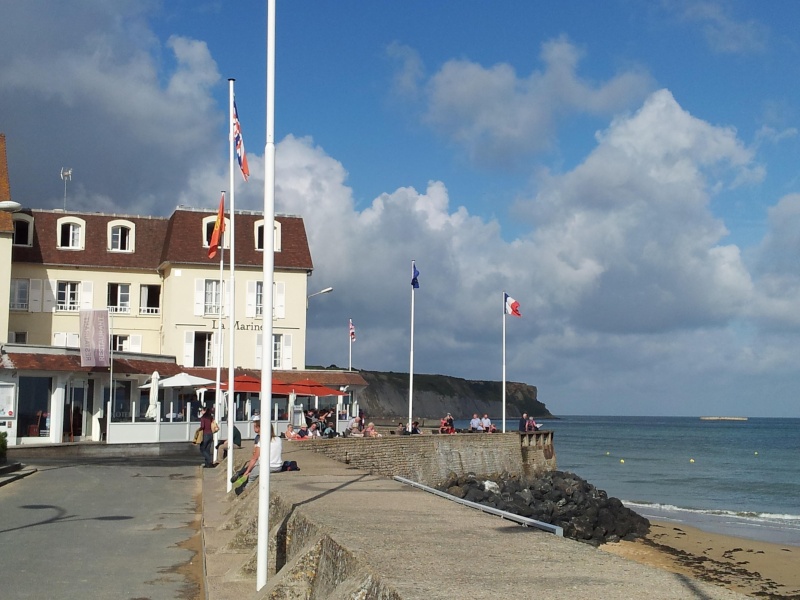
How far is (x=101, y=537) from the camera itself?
16.1m

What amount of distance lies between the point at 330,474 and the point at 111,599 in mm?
6815

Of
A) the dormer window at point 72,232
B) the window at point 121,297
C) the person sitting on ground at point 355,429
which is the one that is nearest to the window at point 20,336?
the window at point 121,297

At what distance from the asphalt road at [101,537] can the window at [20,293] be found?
22.1m

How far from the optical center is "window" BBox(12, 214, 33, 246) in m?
47.4

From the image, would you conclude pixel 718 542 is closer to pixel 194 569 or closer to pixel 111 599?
pixel 194 569

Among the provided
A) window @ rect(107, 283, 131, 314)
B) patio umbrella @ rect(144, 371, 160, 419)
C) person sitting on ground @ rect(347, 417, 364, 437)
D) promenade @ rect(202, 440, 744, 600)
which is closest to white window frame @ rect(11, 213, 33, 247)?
window @ rect(107, 283, 131, 314)

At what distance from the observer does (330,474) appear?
58.9ft

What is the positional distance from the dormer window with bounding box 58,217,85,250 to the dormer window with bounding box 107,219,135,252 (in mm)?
1449

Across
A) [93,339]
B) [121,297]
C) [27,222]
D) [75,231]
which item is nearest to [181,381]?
[93,339]

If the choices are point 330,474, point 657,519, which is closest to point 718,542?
point 657,519

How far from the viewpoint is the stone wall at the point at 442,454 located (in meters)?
31.8

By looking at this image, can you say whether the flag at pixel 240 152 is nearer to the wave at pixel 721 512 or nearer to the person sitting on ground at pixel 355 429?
the person sitting on ground at pixel 355 429

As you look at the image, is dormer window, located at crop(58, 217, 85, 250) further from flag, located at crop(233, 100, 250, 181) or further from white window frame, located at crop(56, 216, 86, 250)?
flag, located at crop(233, 100, 250, 181)

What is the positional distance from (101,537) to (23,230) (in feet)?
117
